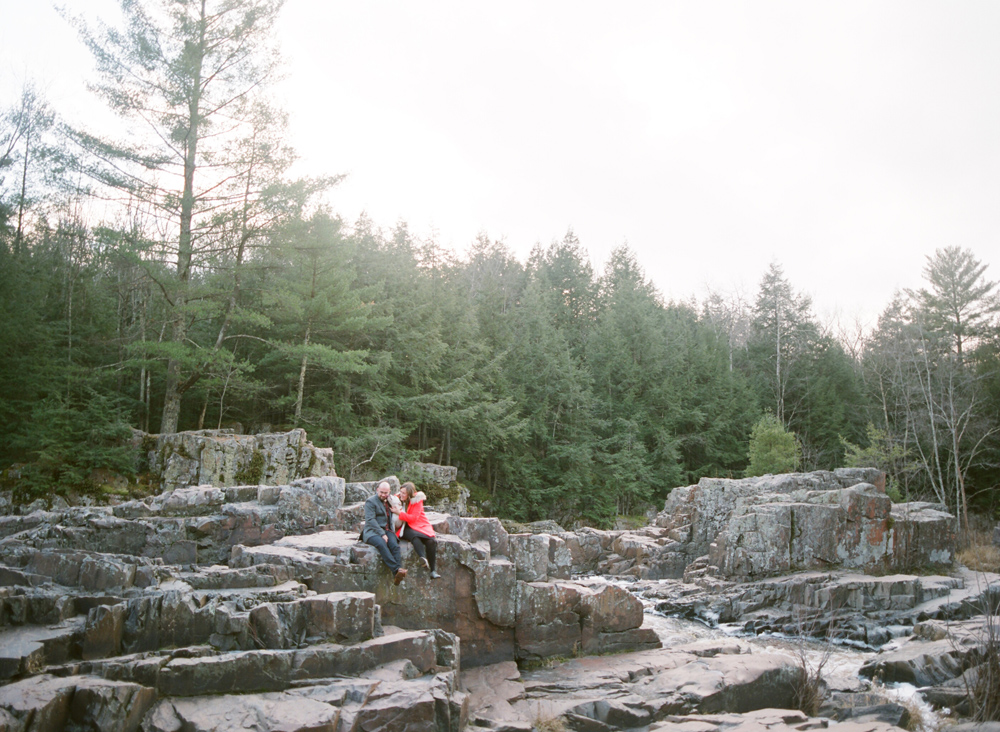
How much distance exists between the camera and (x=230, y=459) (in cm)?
1867

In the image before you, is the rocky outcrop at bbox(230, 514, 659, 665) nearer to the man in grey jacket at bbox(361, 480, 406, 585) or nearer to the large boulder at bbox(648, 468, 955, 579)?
the man in grey jacket at bbox(361, 480, 406, 585)

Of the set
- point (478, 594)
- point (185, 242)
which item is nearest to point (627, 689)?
point (478, 594)

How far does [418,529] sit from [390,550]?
0.62 metres

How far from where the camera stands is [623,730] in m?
8.37

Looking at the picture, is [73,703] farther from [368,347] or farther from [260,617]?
[368,347]

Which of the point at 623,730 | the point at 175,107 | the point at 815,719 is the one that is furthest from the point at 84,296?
the point at 815,719

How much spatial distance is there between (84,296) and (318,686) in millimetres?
23250

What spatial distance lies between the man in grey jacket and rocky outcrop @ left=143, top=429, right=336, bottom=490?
940cm

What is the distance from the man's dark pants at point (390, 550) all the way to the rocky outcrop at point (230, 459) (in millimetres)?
9544

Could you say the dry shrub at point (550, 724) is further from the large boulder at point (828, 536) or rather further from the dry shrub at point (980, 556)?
the dry shrub at point (980, 556)

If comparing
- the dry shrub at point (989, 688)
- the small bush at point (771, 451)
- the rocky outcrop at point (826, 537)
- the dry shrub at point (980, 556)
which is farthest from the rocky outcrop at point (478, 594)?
the small bush at point (771, 451)

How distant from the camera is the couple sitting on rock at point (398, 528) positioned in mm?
9641

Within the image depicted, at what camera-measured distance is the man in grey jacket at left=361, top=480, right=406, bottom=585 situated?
958 cm

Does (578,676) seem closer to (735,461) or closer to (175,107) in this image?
(175,107)
